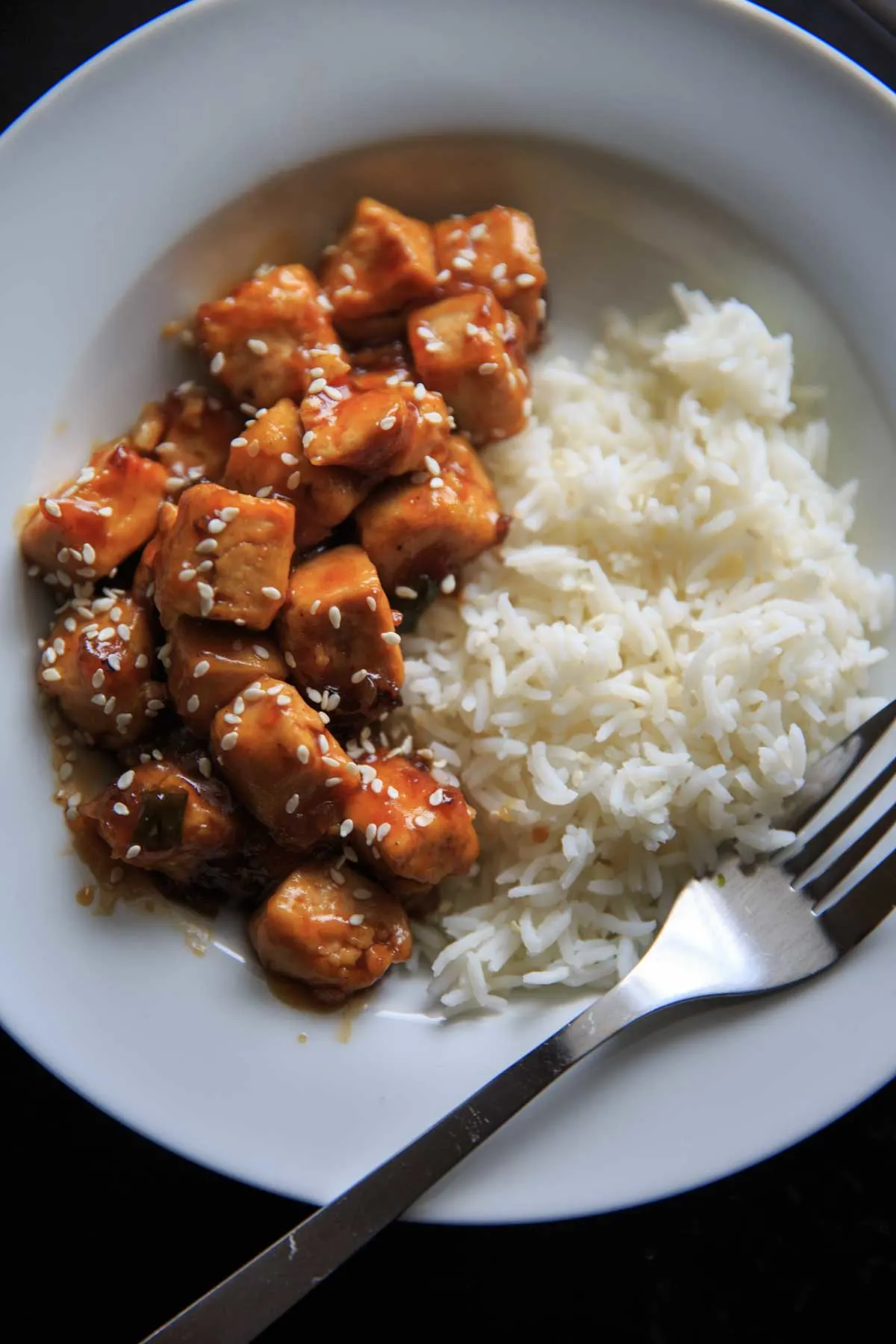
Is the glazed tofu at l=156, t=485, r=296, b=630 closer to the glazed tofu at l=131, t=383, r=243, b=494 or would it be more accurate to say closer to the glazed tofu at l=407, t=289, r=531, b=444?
the glazed tofu at l=131, t=383, r=243, b=494

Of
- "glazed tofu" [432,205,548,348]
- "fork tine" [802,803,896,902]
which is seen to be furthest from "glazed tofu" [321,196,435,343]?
"fork tine" [802,803,896,902]

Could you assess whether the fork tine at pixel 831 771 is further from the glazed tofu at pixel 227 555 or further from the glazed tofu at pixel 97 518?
the glazed tofu at pixel 97 518

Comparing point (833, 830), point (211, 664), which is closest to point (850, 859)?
point (833, 830)

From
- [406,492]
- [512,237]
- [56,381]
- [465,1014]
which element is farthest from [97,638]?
[512,237]

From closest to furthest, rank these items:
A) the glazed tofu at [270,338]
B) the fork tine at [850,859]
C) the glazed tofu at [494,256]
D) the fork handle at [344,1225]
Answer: the fork handle at [344,1225]
the fork tine at [850,859]
the glazed tofu at [270,338]
the glazed tofu at [494,256]

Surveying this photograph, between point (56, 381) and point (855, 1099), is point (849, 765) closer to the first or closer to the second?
point (855, 1099)

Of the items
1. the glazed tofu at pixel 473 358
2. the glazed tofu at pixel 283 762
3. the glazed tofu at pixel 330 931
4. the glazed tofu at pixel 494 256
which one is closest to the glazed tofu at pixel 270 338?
the glazed tofu at pixel 473 358
